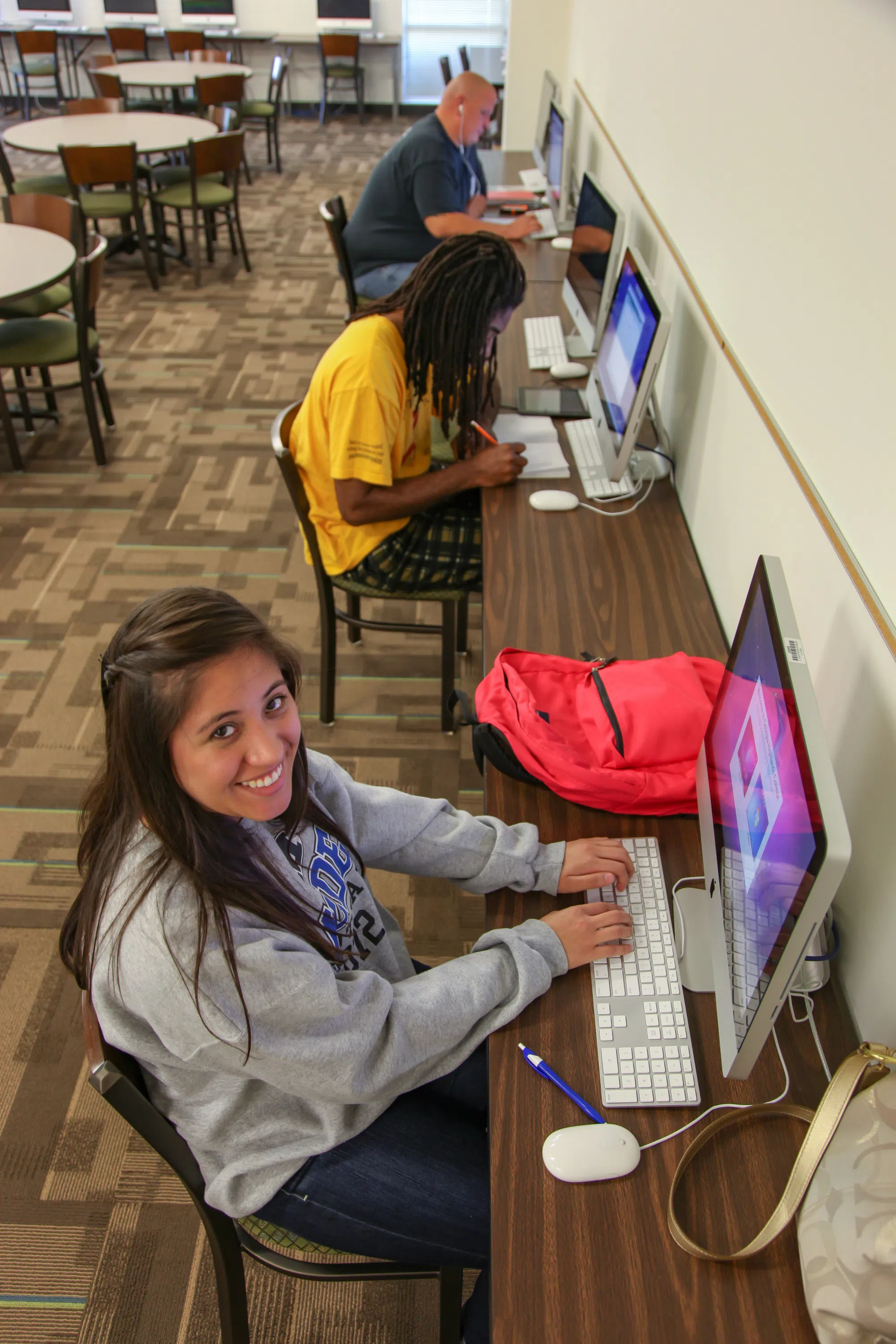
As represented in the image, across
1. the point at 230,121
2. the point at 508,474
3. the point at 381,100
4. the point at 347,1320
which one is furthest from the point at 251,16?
the point at 347,1320

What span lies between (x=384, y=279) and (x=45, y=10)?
308 inches

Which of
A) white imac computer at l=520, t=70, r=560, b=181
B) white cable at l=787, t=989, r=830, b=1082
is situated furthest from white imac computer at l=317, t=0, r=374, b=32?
white cable at l=787, t=989, r=830, b=1082

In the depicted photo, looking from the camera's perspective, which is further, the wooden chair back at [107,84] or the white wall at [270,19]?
the white wall at [270,19]

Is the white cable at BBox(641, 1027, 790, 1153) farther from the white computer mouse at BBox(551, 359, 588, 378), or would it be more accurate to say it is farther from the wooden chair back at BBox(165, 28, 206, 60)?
the wooden chair back at BBox(165, 28, 206, 60)

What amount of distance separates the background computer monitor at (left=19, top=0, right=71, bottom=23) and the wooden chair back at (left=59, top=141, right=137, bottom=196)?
220 inches

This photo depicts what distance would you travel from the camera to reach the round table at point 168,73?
6.25 m

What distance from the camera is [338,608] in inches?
115

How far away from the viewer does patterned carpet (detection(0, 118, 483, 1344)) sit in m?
1.44

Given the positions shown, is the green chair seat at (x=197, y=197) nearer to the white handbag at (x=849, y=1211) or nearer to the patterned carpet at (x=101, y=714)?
the patterned carpet at (x=101, y=714)

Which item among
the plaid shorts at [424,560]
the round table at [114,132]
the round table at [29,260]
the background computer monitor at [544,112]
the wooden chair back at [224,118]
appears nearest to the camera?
the plaid shorts at [424,560]

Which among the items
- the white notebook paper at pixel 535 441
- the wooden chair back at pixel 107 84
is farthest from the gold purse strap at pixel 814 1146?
the wooden chair back at pixel 107 84

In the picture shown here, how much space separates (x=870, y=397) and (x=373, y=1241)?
116 centimetres

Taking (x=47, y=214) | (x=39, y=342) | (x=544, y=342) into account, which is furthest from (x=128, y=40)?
(x=544, y=342)

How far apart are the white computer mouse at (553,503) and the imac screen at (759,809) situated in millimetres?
894
